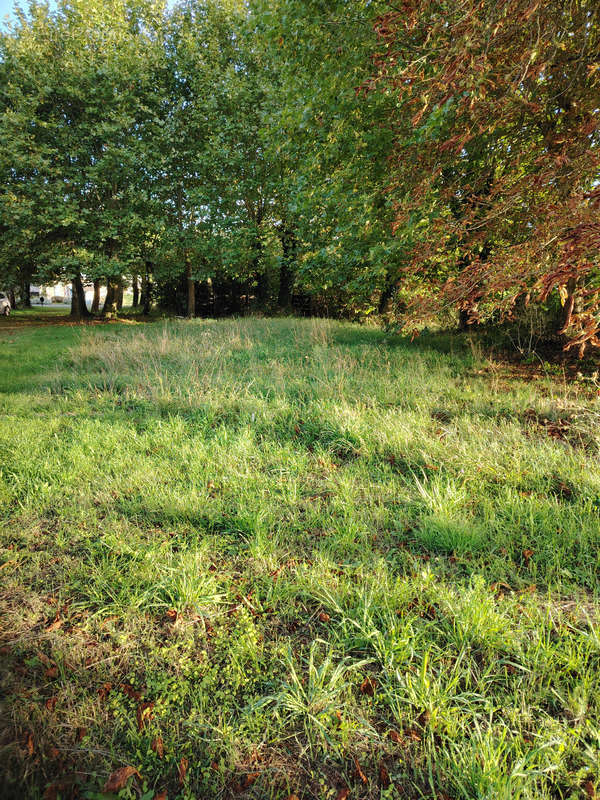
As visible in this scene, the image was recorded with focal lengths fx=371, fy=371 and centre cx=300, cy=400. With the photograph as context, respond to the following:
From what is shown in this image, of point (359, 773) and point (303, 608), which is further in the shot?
point (303, 608)

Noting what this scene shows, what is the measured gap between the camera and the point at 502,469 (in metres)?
3.52

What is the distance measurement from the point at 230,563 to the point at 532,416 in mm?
4349

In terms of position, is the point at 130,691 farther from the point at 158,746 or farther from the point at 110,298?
the point at 110,298

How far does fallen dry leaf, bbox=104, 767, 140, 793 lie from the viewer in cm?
137

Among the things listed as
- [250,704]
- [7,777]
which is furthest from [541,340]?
[7,777]

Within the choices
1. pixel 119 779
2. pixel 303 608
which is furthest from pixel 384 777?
pixel 119 779

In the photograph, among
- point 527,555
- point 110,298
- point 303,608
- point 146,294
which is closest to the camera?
point 303,608

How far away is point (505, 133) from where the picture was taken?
21.7 feet

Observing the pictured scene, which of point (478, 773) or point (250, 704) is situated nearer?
point (478, 773)

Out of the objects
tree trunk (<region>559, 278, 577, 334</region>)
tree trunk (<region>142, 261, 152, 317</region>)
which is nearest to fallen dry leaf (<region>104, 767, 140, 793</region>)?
tree trunk (<region>559, 278, 577, 334</region>)

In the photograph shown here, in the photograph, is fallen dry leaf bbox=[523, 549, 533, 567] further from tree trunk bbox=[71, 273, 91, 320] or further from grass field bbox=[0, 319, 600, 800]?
tree trunk bbox=[71, 273, 91, 320]

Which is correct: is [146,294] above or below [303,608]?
above

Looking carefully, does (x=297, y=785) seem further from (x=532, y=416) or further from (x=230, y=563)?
(x=532, y=416)

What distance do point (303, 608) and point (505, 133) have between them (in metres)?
8.29
